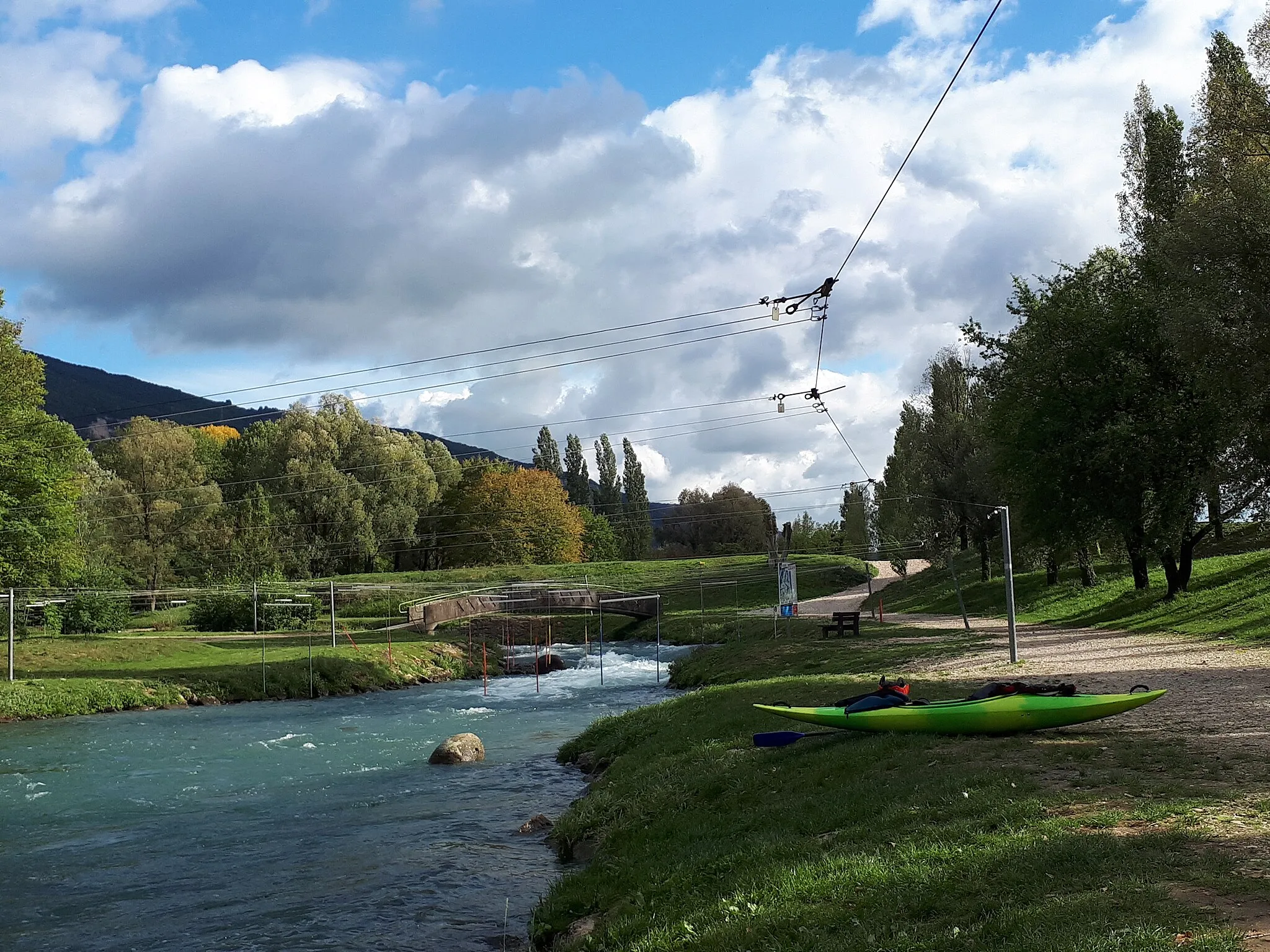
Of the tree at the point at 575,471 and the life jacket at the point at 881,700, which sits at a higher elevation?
the tree at the point at 575,471

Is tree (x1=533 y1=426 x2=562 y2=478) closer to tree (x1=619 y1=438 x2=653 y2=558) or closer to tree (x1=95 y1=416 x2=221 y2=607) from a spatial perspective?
tree (x1=619 y1=438 x2=653 y2=558)

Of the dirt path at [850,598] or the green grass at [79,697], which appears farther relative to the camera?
the dirt path at [850,598]

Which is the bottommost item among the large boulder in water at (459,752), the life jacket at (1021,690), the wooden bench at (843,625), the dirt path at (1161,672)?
the large boulder in water at (459,752)

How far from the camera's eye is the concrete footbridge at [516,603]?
57031 mm

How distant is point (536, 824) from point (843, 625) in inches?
950

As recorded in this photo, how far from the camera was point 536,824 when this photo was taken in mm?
16750

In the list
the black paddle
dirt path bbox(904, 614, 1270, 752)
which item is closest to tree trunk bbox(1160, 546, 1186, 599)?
dirt path bbox(904, 614, 1270, 752)

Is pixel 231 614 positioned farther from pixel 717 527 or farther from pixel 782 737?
pixel 717 527

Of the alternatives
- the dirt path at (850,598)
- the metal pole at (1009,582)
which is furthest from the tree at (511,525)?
→ the metal pole at (1009,582)

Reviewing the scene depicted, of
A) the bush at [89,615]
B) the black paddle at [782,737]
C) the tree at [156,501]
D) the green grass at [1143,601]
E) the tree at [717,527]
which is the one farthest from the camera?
the tree at [717,527]

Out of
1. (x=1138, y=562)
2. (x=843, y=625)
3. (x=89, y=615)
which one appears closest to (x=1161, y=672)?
(x=843, y=625)

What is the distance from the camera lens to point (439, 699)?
38781 mm

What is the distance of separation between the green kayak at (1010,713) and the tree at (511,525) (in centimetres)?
7625

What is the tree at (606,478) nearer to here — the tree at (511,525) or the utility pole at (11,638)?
the tree at (511,525)
